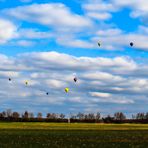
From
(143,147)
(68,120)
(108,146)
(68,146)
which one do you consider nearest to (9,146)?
(68,146)

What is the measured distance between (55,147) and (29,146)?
2.22m

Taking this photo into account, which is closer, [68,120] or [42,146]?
[42,146]

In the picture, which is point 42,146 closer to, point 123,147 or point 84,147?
point 84,147

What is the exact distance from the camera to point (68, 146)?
1476 inches

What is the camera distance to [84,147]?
3662 centimetres

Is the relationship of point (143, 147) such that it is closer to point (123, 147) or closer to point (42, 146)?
point (123, 147)

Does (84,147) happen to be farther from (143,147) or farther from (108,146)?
(143,147)

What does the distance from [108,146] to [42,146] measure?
5.32m

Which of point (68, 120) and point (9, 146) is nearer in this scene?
point (9, 146)

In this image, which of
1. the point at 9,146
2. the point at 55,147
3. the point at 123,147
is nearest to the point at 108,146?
the point at 123,147

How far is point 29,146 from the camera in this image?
123ft

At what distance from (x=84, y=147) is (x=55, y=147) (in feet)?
7.52

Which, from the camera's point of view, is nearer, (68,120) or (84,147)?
(84,147)

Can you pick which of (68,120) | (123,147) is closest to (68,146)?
(123,147)
